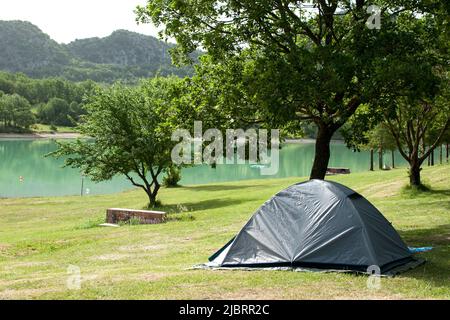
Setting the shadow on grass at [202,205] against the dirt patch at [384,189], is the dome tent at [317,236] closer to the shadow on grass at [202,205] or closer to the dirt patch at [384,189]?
the dirt patch at [384,189]

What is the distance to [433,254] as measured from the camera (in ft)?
45.9

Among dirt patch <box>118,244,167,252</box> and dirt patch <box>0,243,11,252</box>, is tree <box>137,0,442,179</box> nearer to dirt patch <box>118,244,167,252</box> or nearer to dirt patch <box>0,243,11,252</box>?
dirt patch <box>118,244,167,252</box>

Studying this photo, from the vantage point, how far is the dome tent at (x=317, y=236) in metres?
12.2

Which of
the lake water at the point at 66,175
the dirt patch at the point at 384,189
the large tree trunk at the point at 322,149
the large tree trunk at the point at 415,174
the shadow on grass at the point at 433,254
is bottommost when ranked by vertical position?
the lake water at the point at 66,175

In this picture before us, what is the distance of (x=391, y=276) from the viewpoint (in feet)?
37.7

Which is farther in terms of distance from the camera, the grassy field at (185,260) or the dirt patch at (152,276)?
the dirt patch at (152,276)

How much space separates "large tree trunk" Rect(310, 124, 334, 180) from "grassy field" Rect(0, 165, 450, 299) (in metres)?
3.53

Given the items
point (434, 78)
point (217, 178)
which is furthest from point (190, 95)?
point (217, 178)

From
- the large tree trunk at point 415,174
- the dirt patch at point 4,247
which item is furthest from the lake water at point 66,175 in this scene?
the large tree trunk at point 415,174

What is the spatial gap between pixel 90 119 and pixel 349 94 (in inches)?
992

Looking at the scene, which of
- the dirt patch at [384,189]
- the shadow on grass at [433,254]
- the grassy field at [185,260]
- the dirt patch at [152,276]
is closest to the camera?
the grassy field at [185,260]

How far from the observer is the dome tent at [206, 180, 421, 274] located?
40.0 ft

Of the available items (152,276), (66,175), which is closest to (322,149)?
(152,276)

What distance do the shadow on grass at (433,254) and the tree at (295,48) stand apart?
404 cm
